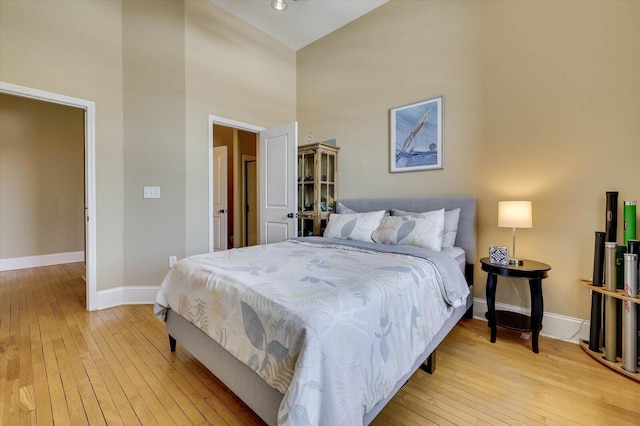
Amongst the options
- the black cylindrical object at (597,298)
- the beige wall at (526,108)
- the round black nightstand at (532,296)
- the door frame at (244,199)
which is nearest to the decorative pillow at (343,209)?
the beige wall at (526,108)

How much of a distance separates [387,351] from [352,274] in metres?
0.42

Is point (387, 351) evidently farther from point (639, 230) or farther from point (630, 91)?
point (630, 91)

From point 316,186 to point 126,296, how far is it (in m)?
2.49

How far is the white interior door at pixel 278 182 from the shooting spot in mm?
3492

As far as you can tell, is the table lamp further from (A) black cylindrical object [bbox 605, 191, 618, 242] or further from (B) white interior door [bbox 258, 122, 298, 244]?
(B) white interior door [bbox 258, 122, 298, 244]

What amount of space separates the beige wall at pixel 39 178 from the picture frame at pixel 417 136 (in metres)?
5.53

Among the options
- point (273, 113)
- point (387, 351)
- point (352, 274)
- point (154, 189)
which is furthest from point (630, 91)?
point (154, 189)

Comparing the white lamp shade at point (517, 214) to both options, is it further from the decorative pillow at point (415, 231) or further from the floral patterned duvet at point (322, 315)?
the floral patterned duvet at point (322, 315)

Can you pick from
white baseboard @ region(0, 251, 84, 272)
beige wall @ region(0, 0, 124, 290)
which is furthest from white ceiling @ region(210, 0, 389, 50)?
white baseboard @ region(0, 251, 84, 272)

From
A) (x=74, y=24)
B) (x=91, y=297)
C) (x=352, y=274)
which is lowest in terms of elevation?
(x=91, y=297)

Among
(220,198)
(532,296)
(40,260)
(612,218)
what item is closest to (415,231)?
(532,296)

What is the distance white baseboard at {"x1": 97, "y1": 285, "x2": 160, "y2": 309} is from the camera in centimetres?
291

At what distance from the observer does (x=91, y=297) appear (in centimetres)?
283

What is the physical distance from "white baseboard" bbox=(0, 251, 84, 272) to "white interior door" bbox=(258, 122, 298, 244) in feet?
12.2
